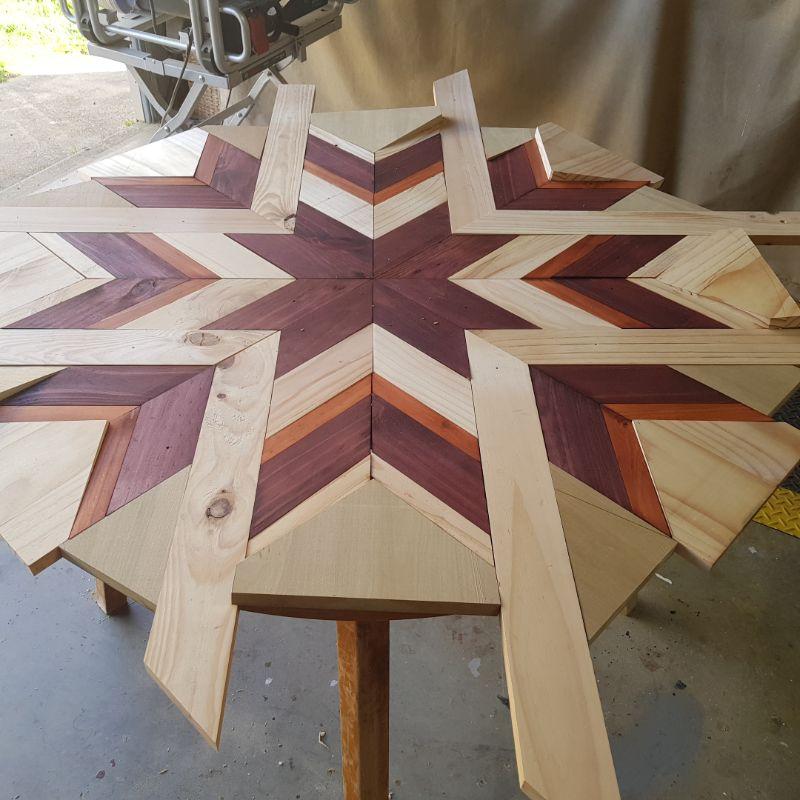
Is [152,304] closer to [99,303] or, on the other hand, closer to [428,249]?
[99,303]

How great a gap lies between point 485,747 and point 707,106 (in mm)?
1655

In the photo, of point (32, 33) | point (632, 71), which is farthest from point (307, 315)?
point (32, 33)

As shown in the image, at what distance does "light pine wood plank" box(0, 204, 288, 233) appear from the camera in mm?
1082

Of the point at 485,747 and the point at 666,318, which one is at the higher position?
the point at 666,318

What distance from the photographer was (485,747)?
4.17 ft

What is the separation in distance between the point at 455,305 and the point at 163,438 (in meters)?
0.40

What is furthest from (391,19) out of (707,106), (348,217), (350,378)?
(350,378)

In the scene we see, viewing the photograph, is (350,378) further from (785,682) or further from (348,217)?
(785,682)

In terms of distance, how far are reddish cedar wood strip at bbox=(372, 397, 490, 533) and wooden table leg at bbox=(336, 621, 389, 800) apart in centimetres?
17

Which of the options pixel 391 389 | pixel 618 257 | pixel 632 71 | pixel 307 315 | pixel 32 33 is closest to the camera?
pixel 391 389

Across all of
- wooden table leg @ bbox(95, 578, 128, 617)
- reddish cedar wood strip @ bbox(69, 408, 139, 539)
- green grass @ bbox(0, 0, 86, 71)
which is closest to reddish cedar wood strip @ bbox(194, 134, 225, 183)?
reddish cedar wood strip @ bbox(69, 408, 139, 539)

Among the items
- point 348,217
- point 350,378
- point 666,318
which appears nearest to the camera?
point 350,378

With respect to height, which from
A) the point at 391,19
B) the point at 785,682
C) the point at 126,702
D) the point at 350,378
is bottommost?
the point at 785,682

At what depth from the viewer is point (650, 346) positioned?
92 centimetres
